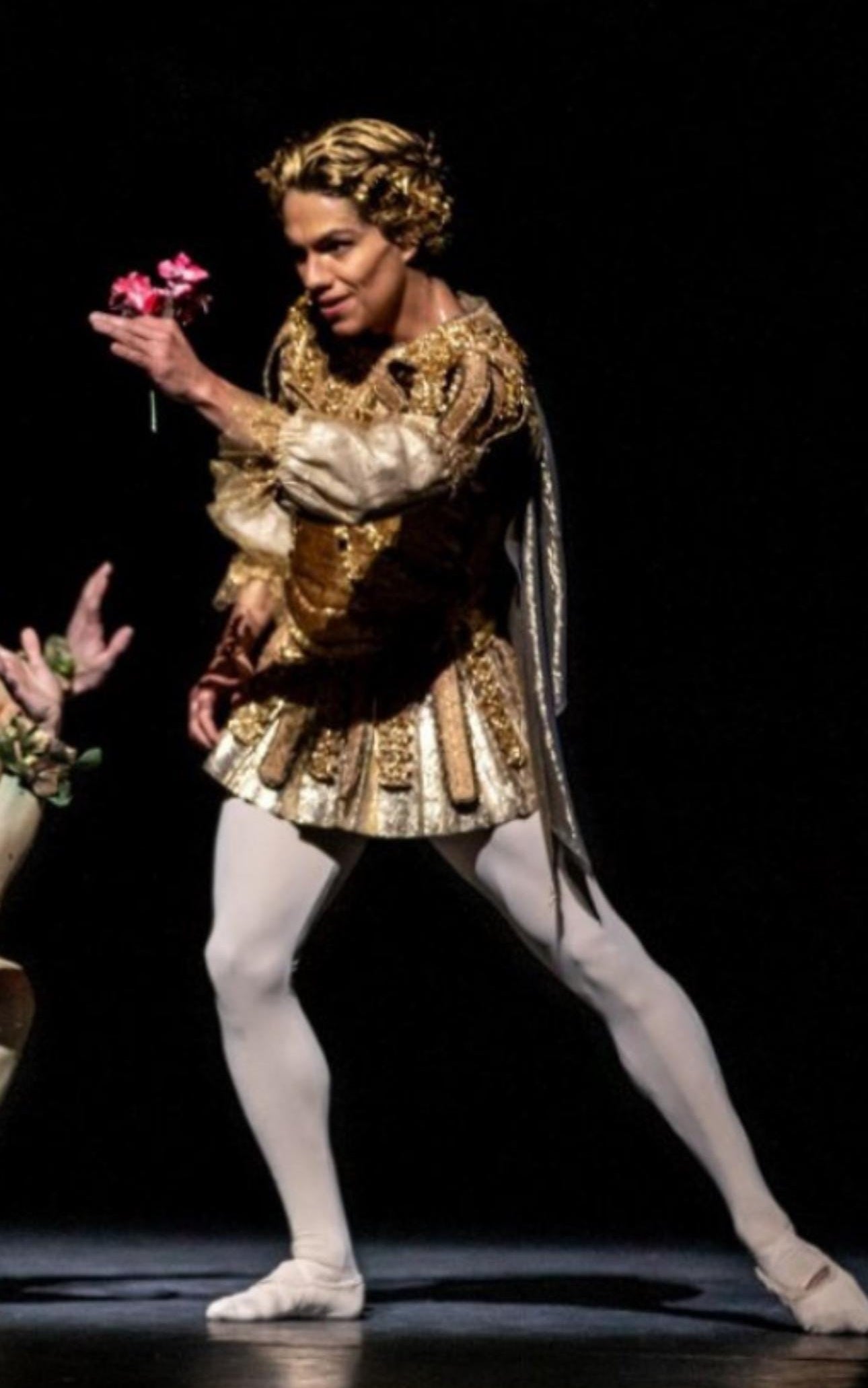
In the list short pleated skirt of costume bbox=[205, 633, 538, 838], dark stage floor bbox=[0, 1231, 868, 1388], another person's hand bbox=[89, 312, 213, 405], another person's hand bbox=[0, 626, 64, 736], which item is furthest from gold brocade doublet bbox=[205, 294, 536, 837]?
dark stage floor bbox=[0, 1231, 868, 1388]

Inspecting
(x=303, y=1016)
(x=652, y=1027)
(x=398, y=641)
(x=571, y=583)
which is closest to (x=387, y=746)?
(x=398, y=641)

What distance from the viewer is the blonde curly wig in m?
4.96

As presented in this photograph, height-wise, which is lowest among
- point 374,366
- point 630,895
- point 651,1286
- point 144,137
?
point 651,1286

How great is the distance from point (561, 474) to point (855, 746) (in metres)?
0.59

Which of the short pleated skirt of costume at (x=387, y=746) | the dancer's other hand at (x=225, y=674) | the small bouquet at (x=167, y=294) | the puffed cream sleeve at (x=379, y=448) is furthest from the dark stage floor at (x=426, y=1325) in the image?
the small bouquet at (x=167, y=294)

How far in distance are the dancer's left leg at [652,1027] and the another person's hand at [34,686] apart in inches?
22.4

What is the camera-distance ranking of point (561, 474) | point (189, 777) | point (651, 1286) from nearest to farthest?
point (651, 1286), point (561, 474), point (189, 777)

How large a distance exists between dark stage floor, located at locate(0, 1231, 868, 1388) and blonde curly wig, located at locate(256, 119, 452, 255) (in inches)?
53.5

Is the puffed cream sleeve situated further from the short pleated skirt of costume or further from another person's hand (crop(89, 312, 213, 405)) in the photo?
the short pleated skirt of costume

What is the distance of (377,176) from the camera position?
498 cm

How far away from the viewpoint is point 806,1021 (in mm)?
6078

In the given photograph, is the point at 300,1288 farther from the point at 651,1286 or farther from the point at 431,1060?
the point at 431,1060

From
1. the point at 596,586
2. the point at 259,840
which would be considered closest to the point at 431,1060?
the point at 596,586

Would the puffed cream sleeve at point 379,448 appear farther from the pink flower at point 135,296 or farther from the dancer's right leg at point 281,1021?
the dancer's right leg at point 281,1021
